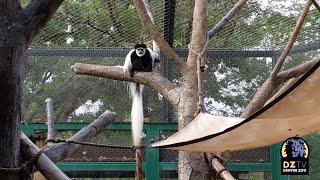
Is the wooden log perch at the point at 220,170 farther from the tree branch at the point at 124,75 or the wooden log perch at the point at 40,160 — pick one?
the wooden log perch at the point at 40,160

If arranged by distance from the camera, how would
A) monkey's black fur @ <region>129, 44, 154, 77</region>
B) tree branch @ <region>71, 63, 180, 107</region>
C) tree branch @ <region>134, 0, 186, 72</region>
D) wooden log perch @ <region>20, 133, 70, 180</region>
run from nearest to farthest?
wooden log perch @ <region>20, 133, 70, 180</region>
tree branch @ <region>134, 0, 186, 72</region>
tree branch @ <region>71, 63, 180, 107</region>
monkey's black fur @ <region>129, 44, 154, 77</region>

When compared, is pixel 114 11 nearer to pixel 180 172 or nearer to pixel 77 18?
pixel 77 18

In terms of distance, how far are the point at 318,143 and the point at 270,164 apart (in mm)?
387

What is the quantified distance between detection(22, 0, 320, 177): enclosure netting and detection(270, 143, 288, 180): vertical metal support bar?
0.06m

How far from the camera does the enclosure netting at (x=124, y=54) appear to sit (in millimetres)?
3598

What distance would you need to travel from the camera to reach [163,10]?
11.3 ft

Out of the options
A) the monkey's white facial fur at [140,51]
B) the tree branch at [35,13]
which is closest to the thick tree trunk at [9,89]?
the tree branch at [35,13]

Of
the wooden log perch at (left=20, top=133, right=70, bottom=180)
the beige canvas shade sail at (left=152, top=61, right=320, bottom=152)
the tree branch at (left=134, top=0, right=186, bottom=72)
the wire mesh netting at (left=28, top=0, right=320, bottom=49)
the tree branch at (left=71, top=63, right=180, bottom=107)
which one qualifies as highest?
the wire mesh netting at (left=28, top=0, right=320, bottom=49)

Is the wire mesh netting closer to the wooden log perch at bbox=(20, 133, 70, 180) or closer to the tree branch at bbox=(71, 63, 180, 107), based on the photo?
the tree branch at bbox=(71, 63, 180, 107)

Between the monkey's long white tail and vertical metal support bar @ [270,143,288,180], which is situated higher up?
the monkey's long white tail

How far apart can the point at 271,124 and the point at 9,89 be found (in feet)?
2.04

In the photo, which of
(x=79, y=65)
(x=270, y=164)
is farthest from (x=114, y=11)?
(x=270, y=164)

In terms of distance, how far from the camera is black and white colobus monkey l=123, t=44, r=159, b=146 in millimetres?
2945

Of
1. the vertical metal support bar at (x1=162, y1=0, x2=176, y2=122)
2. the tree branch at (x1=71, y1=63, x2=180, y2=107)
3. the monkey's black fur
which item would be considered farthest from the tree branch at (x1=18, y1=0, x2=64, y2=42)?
the vertical metal support bar at (x1=162, y1=0, x2=176, y2=122)
